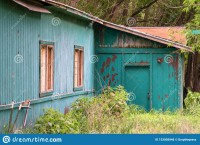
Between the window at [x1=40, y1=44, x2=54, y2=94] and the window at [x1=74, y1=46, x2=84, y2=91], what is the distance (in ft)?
10.5

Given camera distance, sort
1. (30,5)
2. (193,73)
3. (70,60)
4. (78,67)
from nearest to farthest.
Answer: (30,5) < (70,60) < (78,67) < (193,73)

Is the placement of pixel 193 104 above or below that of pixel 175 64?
below

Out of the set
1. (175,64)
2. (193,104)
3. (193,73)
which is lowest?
(193,104)

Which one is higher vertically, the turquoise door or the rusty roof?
the rusty roof

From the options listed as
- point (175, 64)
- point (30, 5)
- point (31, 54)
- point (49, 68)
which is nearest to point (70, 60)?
point (49, 68)

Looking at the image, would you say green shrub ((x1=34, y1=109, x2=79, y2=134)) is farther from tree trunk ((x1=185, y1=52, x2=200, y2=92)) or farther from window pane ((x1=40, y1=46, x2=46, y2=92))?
tree trunk ((x1=185, y1=52, x2=200, y2=92))

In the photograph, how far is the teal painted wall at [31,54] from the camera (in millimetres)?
12094

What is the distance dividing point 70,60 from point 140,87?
438 cm

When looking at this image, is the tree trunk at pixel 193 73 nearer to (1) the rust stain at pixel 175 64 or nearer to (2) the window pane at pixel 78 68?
(1) the rust stain at pixel 175 64

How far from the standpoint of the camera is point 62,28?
56.4 ft

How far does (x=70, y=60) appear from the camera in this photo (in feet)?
60.0

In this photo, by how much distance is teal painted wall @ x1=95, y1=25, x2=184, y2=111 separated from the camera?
21.5m

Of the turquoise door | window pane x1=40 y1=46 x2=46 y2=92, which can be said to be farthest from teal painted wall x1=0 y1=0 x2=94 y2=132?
the turquoise door

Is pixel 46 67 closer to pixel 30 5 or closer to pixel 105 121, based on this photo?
pixel 105 121
